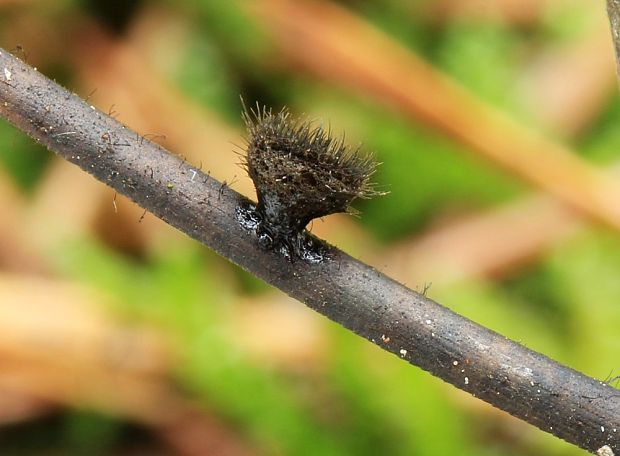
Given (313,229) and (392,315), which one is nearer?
(392,315)

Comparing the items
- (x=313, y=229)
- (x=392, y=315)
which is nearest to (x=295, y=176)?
(x=392, y=315)

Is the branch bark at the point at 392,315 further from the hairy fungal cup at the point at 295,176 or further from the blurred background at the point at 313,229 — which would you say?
the blurred background at the point at 313,229

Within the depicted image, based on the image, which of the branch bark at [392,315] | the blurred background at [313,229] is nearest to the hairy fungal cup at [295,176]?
the branch bark at [392,315]

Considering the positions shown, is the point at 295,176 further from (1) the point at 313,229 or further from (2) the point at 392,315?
(1) the point at 313,229

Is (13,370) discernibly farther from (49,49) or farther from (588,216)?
(588,216)

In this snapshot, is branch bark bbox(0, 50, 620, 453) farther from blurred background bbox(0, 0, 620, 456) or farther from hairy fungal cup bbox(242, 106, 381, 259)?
blurred background bbox(0, 0, 620, 456)

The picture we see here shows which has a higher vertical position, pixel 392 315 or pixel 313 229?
pixel 313 229
